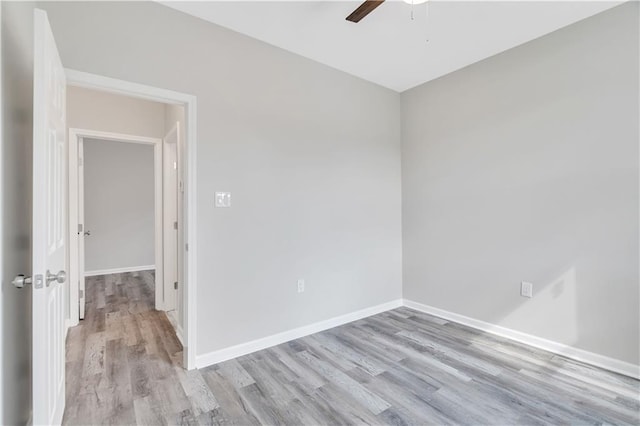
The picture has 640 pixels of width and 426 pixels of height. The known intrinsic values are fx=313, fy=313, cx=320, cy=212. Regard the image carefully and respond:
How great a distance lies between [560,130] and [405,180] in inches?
62.7

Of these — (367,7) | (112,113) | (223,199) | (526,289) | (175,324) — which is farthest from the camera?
(112,113)

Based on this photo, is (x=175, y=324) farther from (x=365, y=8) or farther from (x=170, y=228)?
(x=365, y=8)

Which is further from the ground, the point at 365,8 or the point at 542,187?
the point at 365,8

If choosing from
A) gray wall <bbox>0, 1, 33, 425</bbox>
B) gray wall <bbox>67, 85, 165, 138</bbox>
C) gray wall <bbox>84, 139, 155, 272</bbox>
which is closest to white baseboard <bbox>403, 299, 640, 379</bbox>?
gray wall <bbox>0, 1, 33, 425</bbox>

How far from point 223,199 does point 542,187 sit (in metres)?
2.67

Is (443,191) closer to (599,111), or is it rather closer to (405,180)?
(405,180)

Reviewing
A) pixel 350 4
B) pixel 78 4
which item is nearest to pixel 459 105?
pixel 350 4

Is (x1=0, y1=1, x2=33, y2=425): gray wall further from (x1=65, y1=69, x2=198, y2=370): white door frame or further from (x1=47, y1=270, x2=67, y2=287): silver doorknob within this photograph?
(x1=65, y1=69, x2=198, y2=370): white door frame

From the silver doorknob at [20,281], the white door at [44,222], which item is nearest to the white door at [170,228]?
the white door at [44,222]

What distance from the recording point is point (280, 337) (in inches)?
111

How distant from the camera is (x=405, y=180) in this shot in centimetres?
383

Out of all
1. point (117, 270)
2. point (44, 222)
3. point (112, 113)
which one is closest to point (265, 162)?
point (44, 222)

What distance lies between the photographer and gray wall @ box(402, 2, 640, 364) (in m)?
2.27

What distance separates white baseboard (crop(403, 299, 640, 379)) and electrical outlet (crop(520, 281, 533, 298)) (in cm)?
35
